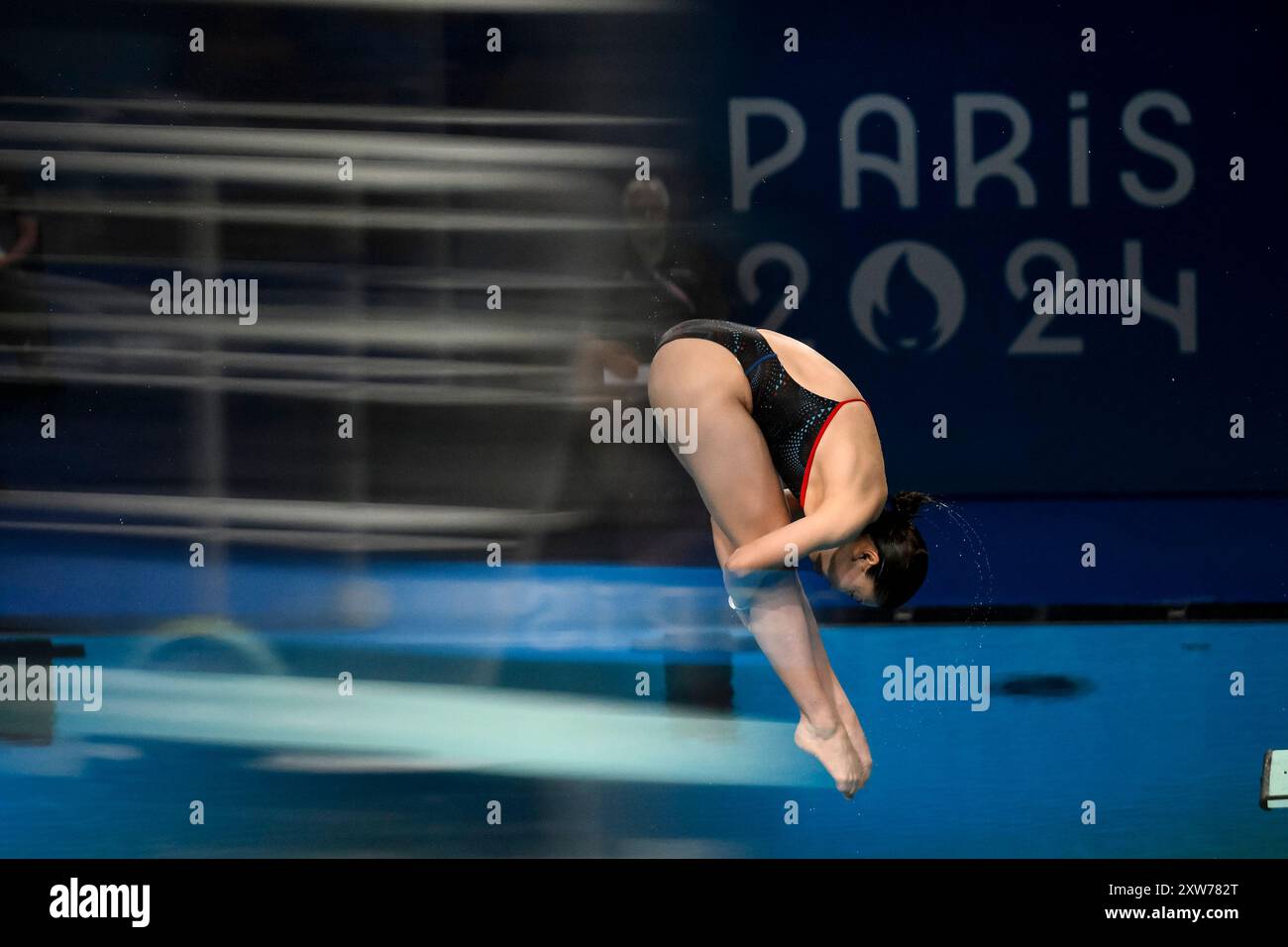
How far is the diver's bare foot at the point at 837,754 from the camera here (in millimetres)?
3795

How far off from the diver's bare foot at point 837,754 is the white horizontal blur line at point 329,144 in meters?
1.69

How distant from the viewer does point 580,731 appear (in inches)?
161

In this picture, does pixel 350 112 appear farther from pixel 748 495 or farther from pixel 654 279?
pixel 748 495

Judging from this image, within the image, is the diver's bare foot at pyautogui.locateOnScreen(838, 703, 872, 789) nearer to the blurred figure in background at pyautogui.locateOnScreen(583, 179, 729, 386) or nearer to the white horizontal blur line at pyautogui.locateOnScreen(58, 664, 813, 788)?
the white horizontal blur line at pyautogui.locateOnScreen(58, 664, 813, 788)

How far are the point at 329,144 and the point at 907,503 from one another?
1959 mm

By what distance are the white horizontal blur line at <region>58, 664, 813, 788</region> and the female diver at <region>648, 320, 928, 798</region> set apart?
1.02 feet

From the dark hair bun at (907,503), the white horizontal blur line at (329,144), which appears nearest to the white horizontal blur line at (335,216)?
the white horizontal blur line at (329,144)

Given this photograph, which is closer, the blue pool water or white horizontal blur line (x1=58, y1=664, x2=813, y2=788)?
the blue pool water

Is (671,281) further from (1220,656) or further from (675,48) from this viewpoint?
(1220,656)

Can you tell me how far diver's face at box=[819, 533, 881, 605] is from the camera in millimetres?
3703
